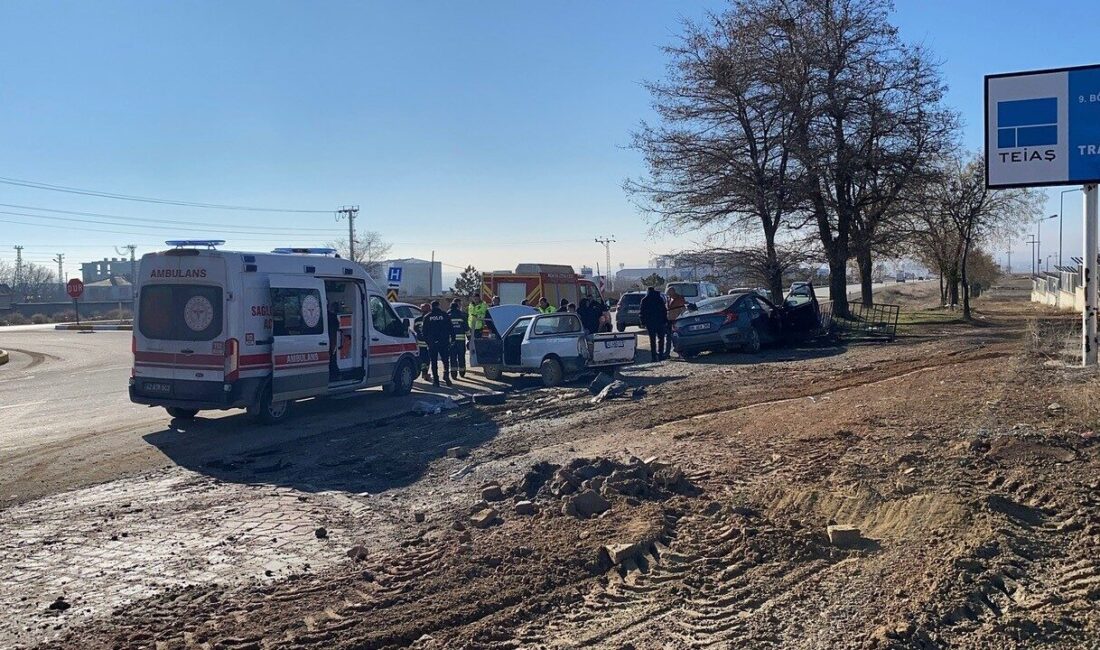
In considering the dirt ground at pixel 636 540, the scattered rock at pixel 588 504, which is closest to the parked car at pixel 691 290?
the dirt ground at pixel 636 540

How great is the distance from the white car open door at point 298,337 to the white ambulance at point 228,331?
0.5 inches

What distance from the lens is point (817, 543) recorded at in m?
5.60

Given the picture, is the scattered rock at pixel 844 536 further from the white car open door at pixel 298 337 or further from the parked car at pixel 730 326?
the parked car at pixel 730 326

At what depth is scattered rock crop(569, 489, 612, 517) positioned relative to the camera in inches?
250

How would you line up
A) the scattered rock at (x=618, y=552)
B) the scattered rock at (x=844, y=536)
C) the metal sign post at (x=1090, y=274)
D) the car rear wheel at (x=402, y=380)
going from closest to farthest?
the scattered rock at (x=618, y=552), the scattered rock at (x=844, y=536), the metal sign post at (x=1090, y=274), the car rear wheel at (x=402, y=380)

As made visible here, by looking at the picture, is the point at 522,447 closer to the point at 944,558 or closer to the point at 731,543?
the point at 731,543

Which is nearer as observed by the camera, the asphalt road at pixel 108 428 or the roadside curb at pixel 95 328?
the asphalt road at pixel 108 428

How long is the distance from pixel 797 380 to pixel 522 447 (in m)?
6.31

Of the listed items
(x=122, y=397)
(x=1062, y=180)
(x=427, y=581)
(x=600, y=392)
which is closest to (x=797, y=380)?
(x=600, y=392)

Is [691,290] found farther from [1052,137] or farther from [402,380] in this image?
[402,380]

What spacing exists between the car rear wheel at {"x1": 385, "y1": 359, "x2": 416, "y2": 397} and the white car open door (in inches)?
80.9

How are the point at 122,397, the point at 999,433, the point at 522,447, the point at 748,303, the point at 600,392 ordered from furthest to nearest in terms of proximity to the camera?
the point at 748,303 → the point at 122,397 → the point at 600,392 → the point at 522,447 → the point at 999,433

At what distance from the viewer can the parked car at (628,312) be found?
102 feet

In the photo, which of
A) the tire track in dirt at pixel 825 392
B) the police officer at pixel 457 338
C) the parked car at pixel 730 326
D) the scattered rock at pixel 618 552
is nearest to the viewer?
the scattered rock at pixel 618 552
